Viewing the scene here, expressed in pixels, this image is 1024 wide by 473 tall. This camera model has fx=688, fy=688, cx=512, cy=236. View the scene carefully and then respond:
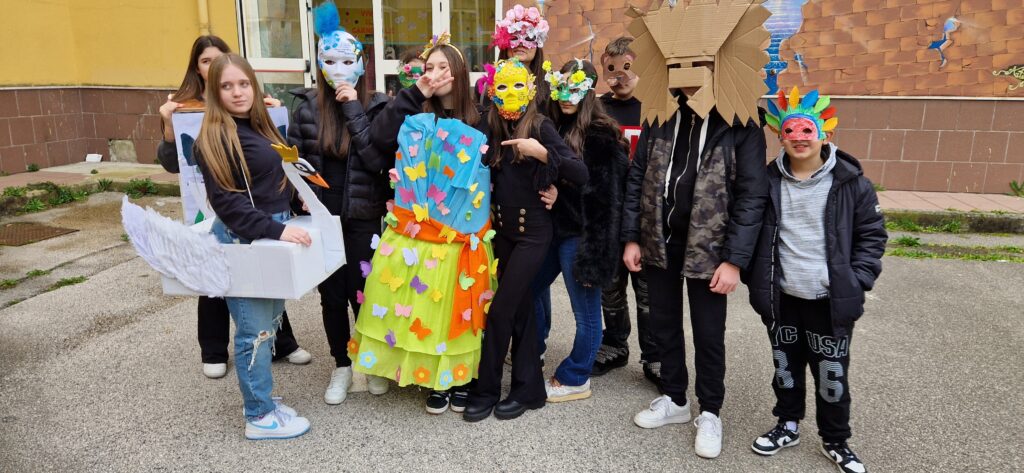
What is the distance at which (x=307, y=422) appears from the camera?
119 inches

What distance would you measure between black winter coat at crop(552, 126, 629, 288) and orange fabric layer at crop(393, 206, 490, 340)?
1.21ft

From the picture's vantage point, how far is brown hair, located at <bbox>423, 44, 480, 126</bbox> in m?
2.89

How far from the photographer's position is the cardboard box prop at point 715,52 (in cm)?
255

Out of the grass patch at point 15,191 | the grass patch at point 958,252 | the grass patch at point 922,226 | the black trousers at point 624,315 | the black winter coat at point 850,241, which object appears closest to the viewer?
the black winter coat at point 850,241

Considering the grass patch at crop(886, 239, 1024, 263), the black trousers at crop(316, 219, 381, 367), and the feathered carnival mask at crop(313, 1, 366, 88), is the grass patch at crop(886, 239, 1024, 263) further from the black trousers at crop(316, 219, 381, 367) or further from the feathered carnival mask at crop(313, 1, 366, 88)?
the feathered carnival mask at crop(313, 1, 366, 88)

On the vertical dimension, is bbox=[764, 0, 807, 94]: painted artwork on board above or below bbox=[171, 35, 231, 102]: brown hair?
above

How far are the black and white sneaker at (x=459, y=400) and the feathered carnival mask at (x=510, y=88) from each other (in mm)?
1265

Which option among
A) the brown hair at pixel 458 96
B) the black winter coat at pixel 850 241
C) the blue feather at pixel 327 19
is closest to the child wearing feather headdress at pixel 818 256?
the black winter coat at pixel 850 241

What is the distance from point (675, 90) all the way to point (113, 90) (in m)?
8.05

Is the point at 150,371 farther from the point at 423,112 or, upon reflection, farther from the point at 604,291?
the point at 604,291

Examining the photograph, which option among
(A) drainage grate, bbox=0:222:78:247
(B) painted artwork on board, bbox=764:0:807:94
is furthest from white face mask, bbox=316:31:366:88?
(B) painted artwork on board, bbox=764:0:807:94

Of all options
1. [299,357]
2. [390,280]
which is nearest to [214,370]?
[299,357]

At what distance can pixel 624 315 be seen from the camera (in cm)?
358

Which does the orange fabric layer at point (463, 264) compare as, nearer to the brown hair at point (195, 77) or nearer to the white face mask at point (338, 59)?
the white face mask at point (338, 59)
